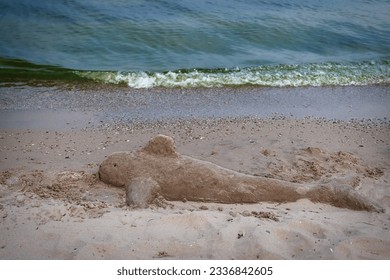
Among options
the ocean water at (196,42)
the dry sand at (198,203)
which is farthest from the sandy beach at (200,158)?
the ocean water at (196,42)

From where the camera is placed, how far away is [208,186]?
14.6 feet

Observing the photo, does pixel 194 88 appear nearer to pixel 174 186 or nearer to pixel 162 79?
pixel 162 79

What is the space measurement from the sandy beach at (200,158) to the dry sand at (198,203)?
0.01 metres

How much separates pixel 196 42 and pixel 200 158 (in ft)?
19.8

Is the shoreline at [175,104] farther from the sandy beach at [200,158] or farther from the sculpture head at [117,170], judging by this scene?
the sculpture head at [117,170]

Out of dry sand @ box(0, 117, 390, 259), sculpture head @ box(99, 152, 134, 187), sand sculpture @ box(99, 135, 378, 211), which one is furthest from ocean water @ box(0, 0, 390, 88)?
sand sculpture @ box(99, 135, 378, 211)

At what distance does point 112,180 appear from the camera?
4.65 m

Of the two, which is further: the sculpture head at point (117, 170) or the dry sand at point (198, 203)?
the sculpture head at point (117, 170)

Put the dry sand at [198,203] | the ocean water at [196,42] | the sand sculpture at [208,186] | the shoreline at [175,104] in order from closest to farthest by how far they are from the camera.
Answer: the dry sand at [198,203]
the sand sculpture at [208,186]
the shoreline at [175,104]
the ocean water at [196,42]

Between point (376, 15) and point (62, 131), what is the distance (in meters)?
11.4

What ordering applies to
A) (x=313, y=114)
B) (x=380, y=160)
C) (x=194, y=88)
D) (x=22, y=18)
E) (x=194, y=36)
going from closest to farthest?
(x=380, y=160)
(x=313, y=114)
(x=194, y=88)
(x=194, y=36)
(x=22, y=18)

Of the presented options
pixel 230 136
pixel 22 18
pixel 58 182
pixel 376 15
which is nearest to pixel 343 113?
pixel 230 136

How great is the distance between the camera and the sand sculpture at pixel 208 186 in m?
4.38

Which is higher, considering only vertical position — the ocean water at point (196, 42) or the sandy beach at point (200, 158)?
the ocean water at point (196, 42)
